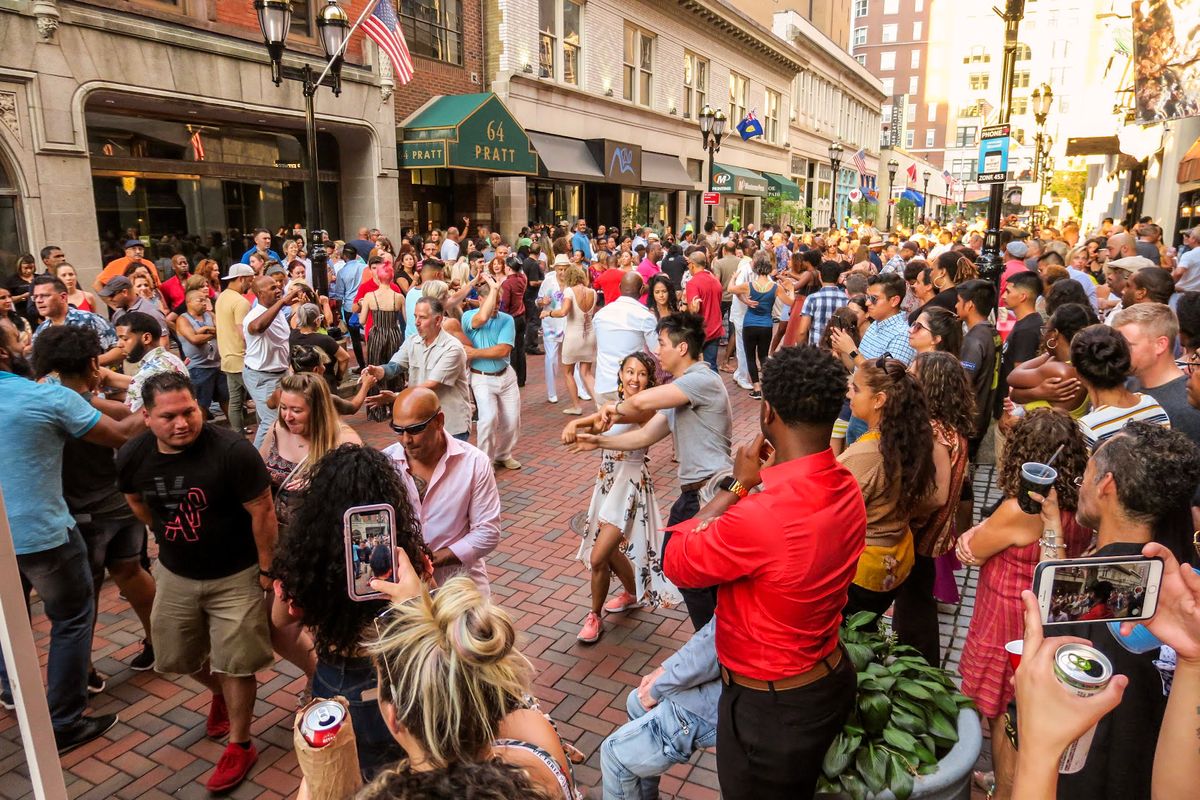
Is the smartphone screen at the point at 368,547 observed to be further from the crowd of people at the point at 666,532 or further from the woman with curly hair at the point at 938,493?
the woman with curly hair at the point at 938,493

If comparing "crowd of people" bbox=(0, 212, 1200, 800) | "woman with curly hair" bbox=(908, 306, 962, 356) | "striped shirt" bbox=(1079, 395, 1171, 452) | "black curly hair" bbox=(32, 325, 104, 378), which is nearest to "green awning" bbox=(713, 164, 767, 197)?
"woman with curly hair" bbox=(908, 306, 962, 356)

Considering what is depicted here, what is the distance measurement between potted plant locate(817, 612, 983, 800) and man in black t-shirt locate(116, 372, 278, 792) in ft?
8.58

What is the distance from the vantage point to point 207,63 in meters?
12.9

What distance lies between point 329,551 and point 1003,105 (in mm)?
10714

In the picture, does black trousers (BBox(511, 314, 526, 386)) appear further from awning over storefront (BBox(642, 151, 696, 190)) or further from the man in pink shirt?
awning over storefront (BBox(642, 151, 696, 190))

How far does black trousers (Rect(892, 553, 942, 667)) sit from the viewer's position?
390 cm

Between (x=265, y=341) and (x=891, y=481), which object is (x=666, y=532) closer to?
(x=891, y=481)

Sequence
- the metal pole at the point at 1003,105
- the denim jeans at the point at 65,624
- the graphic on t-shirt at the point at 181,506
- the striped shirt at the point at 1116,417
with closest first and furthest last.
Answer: the graphic on t-shirt at the point at 181,506 < the striped shirt at the point at 1116,417 < the denim jeans at the point at 65,624 < the metal pole at the point at 1003,105

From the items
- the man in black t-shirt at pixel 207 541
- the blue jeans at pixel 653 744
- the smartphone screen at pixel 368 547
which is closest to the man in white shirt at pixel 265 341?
the man in black t-shirt at pixel 207 541

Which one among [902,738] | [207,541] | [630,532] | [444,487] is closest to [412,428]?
[444,487]

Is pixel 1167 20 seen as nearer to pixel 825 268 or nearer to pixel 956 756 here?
pixel 825 268

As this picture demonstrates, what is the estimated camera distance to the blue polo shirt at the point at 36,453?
3.54m

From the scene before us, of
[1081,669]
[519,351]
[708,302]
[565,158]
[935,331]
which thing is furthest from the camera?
[565,158]

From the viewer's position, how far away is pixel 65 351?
4.04 meters
